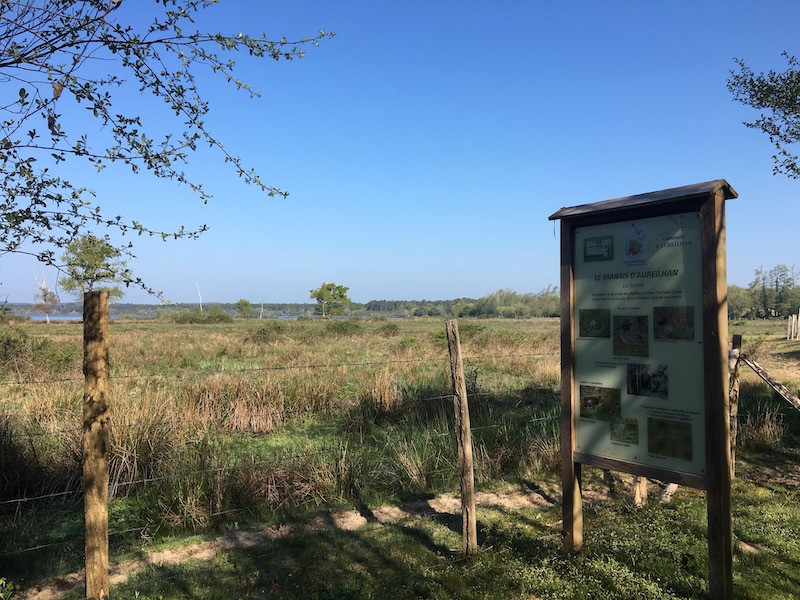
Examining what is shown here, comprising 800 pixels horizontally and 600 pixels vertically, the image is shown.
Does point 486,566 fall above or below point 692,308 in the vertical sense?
below

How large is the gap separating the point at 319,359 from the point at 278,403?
7.07 meters

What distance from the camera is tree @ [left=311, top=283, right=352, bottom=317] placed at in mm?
78562

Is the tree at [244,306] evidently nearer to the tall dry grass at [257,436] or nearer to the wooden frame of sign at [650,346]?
the tall dry grass at [257,436]

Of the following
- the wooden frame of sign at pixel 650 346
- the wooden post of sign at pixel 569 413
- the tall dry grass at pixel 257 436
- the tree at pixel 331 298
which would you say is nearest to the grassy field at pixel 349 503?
the tall dry grass at pixel 257 436

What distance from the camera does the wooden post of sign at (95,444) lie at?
327 cm

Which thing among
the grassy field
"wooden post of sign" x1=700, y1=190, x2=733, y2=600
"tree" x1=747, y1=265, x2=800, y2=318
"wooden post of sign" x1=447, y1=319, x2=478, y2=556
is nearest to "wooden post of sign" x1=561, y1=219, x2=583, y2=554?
the grassy field

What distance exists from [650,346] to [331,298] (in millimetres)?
77437

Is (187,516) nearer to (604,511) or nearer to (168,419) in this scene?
(168,419)

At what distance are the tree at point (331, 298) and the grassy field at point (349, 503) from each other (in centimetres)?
6864

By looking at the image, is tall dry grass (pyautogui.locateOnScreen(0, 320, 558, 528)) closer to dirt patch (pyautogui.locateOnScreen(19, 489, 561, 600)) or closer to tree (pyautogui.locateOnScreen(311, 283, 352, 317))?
dirt patch (pyautogui.locateOnScreen(19, 489, 561, 600))

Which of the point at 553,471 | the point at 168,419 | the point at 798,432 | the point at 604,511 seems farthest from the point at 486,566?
the point at 798,432

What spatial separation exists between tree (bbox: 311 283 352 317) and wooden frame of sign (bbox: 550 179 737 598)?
74.8 meters

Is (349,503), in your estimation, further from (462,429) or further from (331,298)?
(331,298)

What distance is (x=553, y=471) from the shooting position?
245 inches
